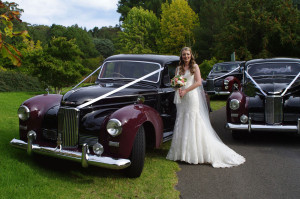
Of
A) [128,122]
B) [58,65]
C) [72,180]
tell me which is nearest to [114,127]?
[128,122]

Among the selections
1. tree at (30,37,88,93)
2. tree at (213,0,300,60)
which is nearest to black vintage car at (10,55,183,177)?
tree at (30,37,88,93)

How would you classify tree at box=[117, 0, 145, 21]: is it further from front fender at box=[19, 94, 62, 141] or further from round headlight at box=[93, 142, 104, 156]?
round headlight at box=[93, 142, 104, 156]

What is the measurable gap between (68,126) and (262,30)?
75.6 feet

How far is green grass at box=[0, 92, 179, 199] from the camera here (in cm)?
386

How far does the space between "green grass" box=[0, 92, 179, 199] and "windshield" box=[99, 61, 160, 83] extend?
1702 millimetres

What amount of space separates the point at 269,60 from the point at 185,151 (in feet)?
14.0

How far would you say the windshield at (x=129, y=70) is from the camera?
5.97 metres

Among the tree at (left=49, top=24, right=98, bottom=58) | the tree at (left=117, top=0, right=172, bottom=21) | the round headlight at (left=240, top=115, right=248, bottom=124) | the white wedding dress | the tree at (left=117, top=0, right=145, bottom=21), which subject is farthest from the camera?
the tree at (left=49, top=24, right=98, bottom=58)

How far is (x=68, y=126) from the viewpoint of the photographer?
173 inches

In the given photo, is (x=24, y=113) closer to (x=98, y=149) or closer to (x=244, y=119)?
(x=98, y=149)

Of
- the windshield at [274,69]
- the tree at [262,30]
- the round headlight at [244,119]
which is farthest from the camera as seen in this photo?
the tree at [262,30]

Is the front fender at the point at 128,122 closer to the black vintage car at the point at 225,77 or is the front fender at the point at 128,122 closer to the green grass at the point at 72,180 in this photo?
the green grass at the point at 72,180

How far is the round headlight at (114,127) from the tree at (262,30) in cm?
2149

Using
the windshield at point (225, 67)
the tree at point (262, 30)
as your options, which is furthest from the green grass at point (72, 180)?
the tree at point (262, 30)
